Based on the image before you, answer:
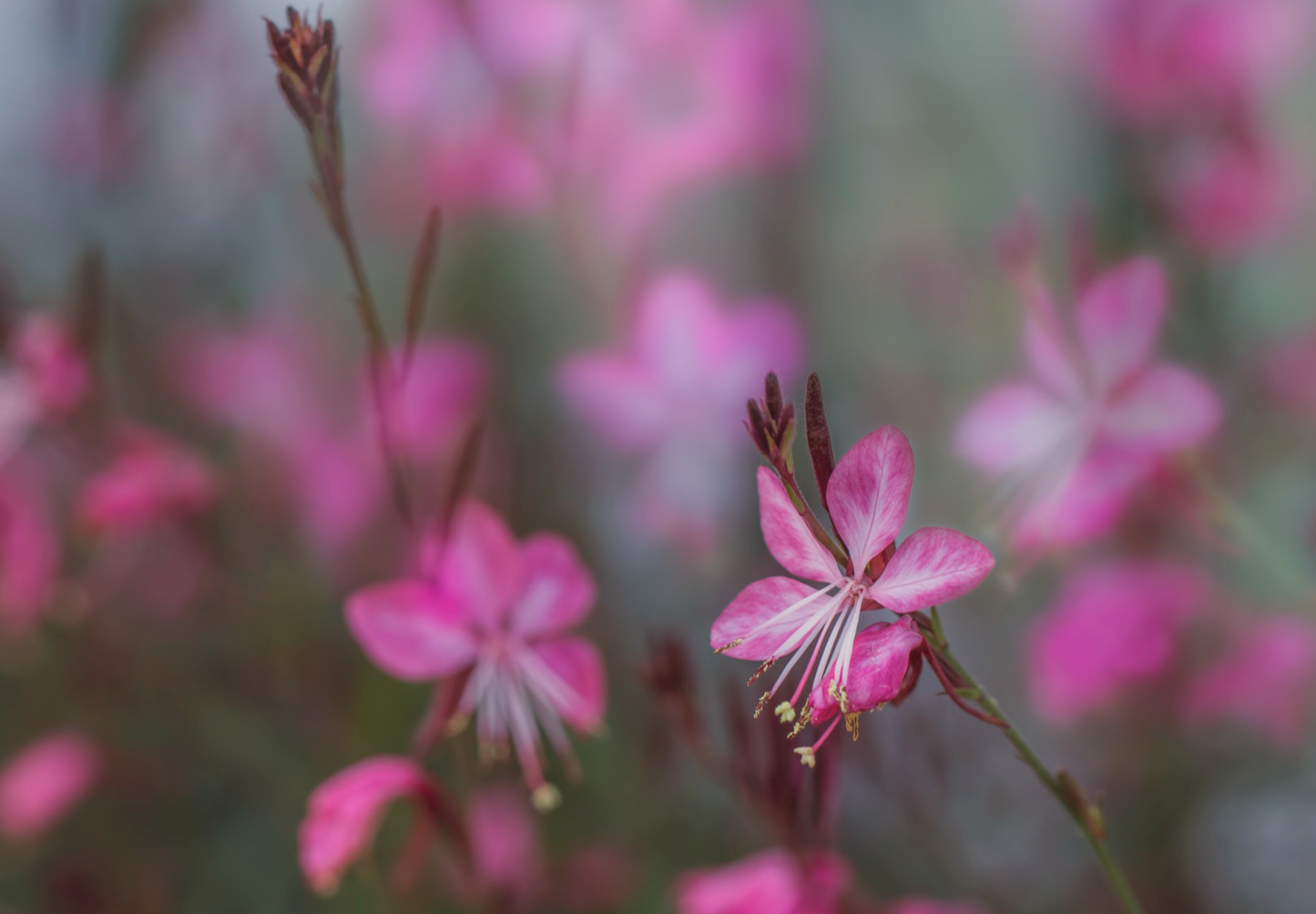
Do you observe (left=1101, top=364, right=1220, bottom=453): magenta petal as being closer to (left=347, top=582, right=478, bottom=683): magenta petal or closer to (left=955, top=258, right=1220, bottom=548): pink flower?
(left=955, top=258, right=1220, bottom=548): pink flower

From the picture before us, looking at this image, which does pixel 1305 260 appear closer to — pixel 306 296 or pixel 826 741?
pixel 826 741

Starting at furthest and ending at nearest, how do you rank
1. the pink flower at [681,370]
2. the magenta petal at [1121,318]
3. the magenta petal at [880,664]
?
the pink flower at [681,370], the magenta petal at [1121,318], the magenta petal at [880,664]

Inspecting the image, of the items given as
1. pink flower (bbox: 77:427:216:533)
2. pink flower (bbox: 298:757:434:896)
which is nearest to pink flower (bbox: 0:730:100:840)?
pink flower (bbox: 77:427:216:533)

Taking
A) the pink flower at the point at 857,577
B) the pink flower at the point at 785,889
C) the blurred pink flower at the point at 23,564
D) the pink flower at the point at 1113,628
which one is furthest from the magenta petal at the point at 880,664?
the blurred pink flower at the point at 23,564

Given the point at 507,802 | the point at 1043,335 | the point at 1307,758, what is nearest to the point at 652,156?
the point at 1043,335

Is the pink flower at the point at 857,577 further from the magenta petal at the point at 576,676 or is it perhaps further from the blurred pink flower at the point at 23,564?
the blurred pink flower at the point at 23,564

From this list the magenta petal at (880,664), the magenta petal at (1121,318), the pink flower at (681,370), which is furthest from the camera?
the pink flower at (681,370)

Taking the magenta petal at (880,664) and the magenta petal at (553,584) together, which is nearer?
the magenta petal at (880,664)
